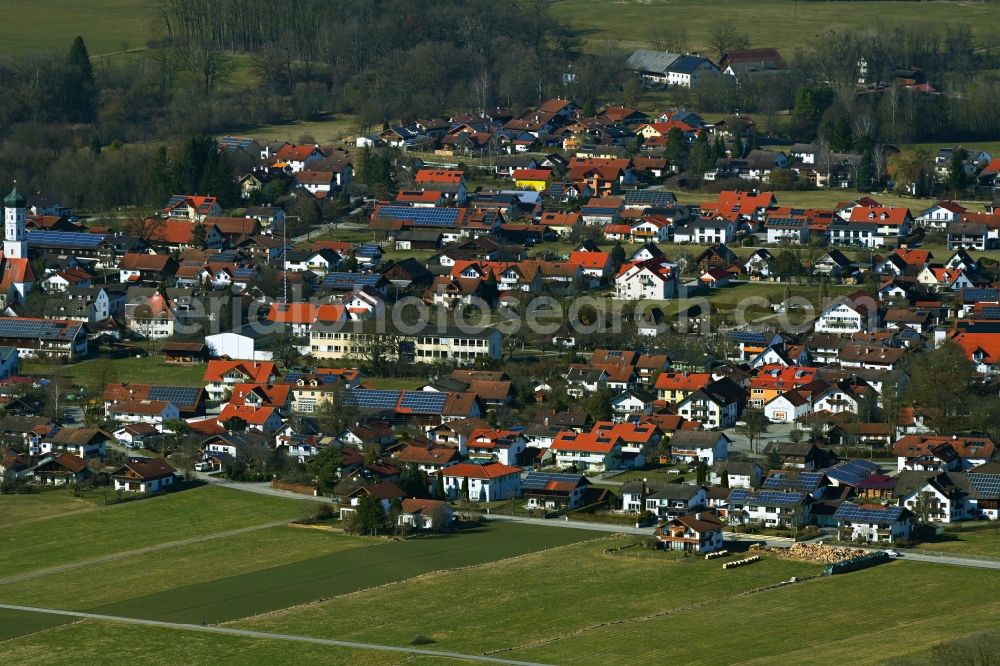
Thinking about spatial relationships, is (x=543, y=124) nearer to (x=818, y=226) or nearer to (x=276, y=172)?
(x=276, y=172)

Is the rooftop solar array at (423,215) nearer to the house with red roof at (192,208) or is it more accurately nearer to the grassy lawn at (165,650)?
the house with red roof at (192,208)

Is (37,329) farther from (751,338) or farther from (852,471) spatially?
(852,471)

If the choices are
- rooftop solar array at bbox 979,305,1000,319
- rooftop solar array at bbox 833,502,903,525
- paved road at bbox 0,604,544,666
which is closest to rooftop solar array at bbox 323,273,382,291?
rooftop solar array at bbox 979,305,1000,319

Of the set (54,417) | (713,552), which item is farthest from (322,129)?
(713,552)

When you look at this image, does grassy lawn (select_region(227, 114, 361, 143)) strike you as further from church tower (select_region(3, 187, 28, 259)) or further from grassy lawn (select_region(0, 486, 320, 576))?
grassy lawn (select_region(0, 486, 320, 576))

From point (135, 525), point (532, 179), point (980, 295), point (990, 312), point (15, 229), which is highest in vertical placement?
point (532, 179)

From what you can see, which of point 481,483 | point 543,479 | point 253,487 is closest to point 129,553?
point 253,487
